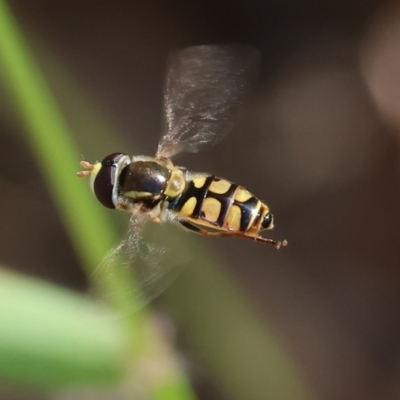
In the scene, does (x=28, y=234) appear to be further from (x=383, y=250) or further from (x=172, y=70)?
(x=383, y=250)

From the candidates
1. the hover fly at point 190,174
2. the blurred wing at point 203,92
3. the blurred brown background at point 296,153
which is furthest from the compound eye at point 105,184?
the blurred brown background at point 296,153

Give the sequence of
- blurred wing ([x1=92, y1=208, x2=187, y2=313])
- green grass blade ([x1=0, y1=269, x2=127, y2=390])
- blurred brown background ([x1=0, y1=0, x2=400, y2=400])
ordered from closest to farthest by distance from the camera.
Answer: green grass blade ([x1=0, y1=269, x2=127, y2=390]) < blurred wing ([x1=92, y1=208, x2=187, y2=313]) < blurred brown background ([x1=0, y1=0, x2=400, y2=400])

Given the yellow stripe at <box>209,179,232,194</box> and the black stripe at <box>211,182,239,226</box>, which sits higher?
the yellow stripe at <box>209,179,232,194</box>

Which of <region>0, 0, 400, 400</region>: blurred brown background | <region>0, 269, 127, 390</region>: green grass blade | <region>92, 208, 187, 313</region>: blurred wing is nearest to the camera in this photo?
<region>0, 269, 127, 390</region>: green grass blade

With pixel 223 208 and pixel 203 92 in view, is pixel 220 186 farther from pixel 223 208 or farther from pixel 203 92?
pixel 203 92

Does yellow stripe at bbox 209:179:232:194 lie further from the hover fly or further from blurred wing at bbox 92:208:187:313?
blurred wing at bbox 92:208:187:313

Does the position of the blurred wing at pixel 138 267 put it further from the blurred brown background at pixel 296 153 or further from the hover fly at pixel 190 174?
the blurred brown background at pixel 296 153

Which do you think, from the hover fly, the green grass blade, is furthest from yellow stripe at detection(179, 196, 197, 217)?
the green grass blade

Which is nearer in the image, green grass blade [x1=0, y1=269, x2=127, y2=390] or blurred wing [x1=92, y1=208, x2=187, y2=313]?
green grass blade [x1=0, y1=269, x2=127, y2=390]

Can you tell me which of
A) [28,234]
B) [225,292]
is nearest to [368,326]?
[225,292]
